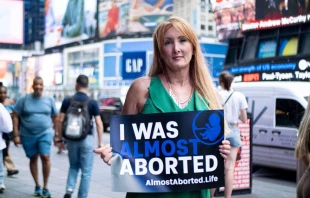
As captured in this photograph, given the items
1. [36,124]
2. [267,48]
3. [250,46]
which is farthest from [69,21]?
[36,124]

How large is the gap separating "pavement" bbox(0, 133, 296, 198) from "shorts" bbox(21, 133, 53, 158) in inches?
26.5

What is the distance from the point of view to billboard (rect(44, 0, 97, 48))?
9412 cm

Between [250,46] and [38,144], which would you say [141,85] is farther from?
[250,46]

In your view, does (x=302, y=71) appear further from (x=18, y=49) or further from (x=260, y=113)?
(x=18, y=49)

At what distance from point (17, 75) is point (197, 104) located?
130m

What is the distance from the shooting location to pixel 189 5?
286 feet

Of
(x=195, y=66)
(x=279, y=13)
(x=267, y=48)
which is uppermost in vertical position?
(x=279, y=13)

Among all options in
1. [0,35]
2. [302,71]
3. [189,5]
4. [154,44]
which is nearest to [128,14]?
[189,5]

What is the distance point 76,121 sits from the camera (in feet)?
23.2

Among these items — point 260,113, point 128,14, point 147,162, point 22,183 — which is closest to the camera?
point 147,162

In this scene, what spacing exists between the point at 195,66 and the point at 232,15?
124ft

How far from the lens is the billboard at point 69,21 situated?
94.1 meters

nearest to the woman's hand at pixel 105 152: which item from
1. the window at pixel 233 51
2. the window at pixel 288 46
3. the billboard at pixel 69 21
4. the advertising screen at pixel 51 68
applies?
the window at pixel 288 46

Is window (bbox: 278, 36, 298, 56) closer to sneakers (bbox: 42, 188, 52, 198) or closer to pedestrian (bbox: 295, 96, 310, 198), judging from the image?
sneakers (bbox: 42, 188, 52, 198)
